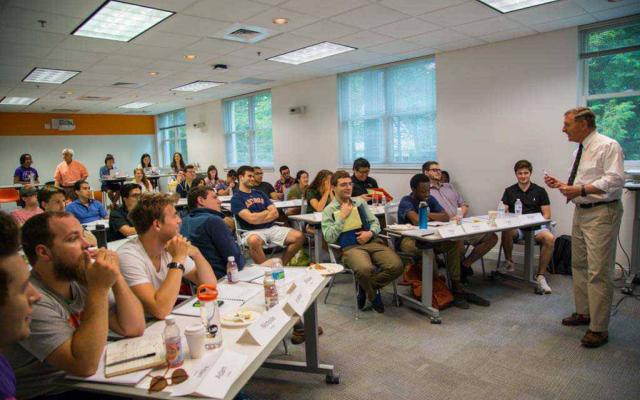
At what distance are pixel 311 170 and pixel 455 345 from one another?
18.2ft

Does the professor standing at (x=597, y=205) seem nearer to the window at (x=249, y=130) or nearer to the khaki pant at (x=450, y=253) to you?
the khaki pant at (x=450, y=253)

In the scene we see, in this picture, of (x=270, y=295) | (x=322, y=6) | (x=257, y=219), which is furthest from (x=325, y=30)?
(x=270, y=295)

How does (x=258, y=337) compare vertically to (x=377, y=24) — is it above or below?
below

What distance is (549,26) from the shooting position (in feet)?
15.4

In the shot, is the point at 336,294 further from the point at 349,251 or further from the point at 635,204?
the point at 635,204

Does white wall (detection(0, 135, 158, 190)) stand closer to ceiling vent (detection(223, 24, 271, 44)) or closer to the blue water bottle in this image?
ceiling vent (detection(223, 24, 271, 44))

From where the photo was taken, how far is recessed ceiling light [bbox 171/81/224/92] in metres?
7.95

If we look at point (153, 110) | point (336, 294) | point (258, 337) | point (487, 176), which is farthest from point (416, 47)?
point (153, 110)

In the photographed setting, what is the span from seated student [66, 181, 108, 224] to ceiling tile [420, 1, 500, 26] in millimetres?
4233

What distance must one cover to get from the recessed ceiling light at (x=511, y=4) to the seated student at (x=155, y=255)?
356 cm

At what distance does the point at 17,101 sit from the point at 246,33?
7.52 m

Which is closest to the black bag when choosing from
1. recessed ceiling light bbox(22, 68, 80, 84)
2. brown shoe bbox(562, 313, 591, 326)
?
brown shoe bbox(562, 313, 591, 326)

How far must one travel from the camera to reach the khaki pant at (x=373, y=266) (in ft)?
11.6

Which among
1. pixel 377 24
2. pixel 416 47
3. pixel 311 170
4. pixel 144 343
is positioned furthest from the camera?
pixel 311 170
